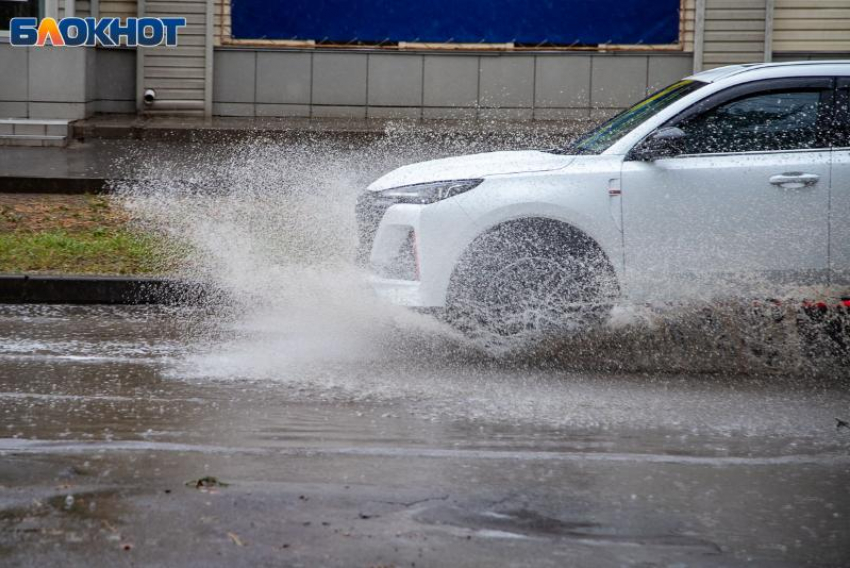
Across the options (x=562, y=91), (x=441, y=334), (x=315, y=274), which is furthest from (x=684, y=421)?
(x=562, y=91)

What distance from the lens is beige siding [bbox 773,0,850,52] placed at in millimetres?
18156

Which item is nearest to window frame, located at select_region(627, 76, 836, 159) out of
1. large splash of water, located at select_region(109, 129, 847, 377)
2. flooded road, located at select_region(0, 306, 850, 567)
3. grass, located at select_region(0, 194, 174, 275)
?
large splash of water, located at select_region(109, 129, 847, 377)

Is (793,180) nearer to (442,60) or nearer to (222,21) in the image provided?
(442,60)

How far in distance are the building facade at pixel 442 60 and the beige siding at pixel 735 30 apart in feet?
0.05

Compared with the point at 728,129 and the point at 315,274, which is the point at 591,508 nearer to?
the point at 728,129

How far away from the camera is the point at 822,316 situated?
7.34 m

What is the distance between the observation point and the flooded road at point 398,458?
4.28 metres

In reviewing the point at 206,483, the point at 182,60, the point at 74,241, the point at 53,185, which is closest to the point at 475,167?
the point at 206,483

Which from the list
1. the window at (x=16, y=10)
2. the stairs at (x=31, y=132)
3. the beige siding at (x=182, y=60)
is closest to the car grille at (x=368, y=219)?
the stairs at (x=31, y=132)

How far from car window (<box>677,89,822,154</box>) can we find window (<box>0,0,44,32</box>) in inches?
468

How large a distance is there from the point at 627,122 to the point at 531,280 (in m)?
1.32

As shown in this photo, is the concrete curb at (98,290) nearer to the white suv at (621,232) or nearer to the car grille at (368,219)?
the car grille at (368,219)

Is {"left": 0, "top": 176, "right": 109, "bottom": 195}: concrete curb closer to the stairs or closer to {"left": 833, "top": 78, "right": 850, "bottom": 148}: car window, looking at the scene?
the stairs

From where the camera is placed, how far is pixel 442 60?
59.5ft
